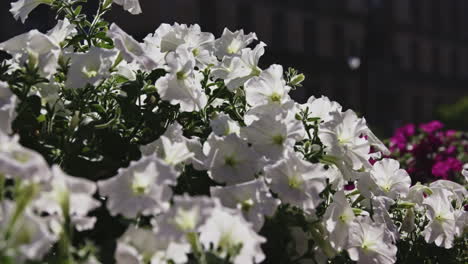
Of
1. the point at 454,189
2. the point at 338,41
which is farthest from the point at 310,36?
the point at 454,189

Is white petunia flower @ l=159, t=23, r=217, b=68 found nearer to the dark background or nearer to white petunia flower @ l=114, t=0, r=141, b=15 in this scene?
white petunia flower @ l=114, t=0, r=141, b=15

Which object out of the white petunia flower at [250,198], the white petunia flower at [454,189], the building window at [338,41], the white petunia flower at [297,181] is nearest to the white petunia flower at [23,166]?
the white petunia flower at [250,198]

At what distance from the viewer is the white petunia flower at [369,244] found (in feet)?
6.74

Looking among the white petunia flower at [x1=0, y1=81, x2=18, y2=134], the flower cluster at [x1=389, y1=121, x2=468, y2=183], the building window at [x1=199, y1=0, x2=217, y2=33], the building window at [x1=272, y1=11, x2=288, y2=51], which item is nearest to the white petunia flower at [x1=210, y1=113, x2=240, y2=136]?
the white petunia flower at [x1=0, y1=81, x2=18, y2=134]

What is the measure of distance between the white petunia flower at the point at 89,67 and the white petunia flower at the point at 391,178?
79cm

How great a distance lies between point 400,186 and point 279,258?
0.52 m

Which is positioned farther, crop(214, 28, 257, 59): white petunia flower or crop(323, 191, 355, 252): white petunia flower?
crop(214, 28, 257, 59): white petunia flower

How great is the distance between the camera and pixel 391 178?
92.6 inches

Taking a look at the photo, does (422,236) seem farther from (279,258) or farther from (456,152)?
(456,152)

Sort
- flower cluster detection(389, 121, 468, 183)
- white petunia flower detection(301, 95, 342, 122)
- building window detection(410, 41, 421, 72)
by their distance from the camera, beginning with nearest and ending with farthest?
white petunia flower detection(301, 95, 342, 122) → flower cluster detection(389, 121, 468, 183) → building window detection(410, 41, 421, 72)

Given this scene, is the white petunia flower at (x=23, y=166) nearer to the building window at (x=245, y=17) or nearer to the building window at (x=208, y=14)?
the building window at (x=208, y=14)

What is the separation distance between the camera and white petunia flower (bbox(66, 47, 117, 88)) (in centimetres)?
197

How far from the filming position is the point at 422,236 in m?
2.45

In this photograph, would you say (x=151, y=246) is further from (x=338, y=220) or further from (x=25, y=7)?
(x=25, y=7)
